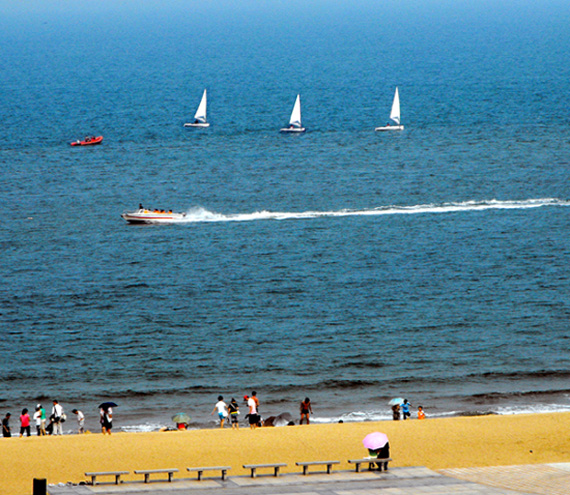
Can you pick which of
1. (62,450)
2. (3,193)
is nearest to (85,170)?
(3,193)

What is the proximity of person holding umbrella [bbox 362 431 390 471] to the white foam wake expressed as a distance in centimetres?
7343

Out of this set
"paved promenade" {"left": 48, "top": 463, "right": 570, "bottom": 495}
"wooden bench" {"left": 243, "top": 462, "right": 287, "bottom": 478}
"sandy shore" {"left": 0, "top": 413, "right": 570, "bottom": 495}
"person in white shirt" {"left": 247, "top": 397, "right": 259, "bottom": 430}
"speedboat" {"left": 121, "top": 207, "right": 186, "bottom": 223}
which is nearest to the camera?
"paved promenade" {"left": 48, "top": 463, "right": 570, "bottom": 495}

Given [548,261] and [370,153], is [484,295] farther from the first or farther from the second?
[370,153]

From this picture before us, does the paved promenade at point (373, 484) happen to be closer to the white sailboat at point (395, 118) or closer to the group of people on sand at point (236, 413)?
the group of people on sand at point (236, 413)

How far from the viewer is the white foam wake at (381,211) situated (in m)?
114

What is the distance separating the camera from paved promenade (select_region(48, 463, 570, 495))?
37.4 metres

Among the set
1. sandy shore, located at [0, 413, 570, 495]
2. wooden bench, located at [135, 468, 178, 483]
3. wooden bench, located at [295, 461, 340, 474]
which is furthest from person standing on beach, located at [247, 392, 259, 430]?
wooden bench, located at [135, 468, 178, 483]

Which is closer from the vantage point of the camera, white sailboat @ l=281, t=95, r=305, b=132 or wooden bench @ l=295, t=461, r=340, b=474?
wooden bench @ l=295, t=461, r=340, b=474

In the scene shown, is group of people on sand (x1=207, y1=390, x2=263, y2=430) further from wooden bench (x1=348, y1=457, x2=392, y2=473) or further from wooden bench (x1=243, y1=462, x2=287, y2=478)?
wooden bench (x1=348, y1=457, x2=392, y2=473)

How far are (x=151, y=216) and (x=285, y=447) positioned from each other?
227 ft

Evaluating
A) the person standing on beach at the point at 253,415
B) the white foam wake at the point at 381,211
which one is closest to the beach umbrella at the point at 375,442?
the person standing on beach at the point at 253,415

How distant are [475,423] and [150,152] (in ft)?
368

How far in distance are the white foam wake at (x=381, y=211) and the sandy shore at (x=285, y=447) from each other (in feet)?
220

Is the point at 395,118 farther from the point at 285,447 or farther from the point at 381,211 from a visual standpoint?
the point at 285,447
